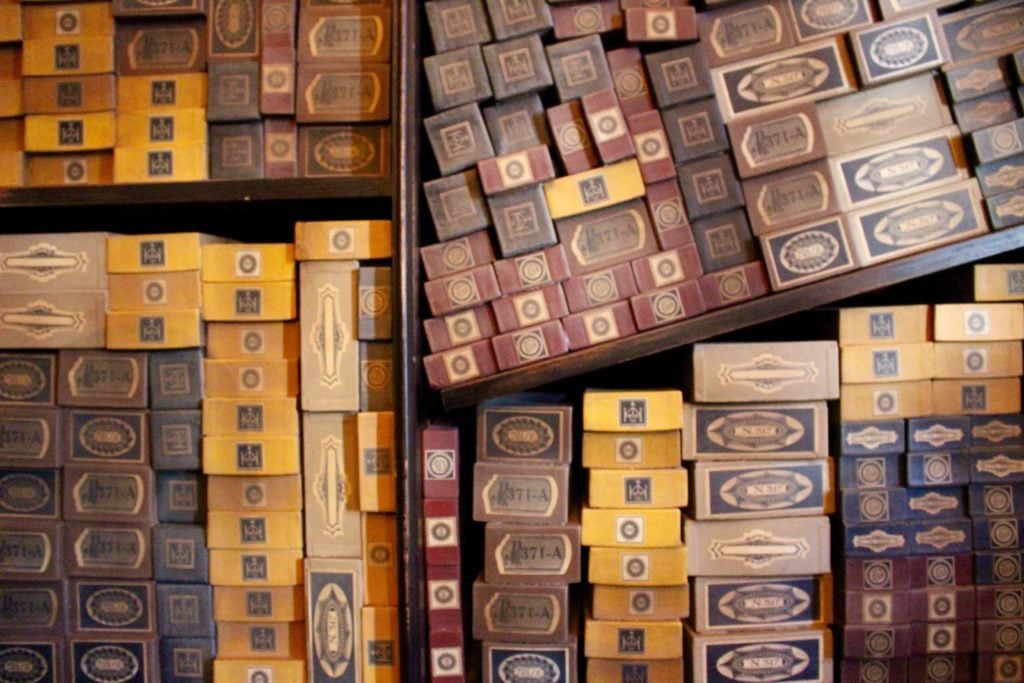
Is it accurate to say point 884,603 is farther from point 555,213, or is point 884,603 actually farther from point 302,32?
point 302,32

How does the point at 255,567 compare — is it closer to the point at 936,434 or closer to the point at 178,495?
the point at 178,495

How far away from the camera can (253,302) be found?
1.02m

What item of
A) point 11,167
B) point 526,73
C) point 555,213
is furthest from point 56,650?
point 526,73

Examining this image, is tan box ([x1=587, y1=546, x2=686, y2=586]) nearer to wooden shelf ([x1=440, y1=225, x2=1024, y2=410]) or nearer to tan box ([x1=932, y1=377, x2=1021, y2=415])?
wooden shelf ([x1=440, y1=225, x2=1024, y2=410])

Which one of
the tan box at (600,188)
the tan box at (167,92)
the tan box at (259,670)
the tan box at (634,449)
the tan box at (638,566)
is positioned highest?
the tan box at (167,92)

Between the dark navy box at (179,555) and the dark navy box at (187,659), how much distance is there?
0.30ft

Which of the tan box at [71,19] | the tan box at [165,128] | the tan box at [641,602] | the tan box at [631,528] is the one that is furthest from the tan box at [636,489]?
the tan box at [71,19]

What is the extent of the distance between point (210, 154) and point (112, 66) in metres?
0.19

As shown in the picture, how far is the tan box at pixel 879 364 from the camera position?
3.30 feet

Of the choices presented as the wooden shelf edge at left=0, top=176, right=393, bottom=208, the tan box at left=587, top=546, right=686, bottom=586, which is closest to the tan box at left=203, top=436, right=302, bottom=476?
the wooden shelf edge at left=0, top=176, right=393, bottom=208

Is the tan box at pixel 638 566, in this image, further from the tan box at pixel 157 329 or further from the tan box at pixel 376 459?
the tan box at pixel 157 329

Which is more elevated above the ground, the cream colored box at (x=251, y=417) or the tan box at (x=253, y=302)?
the tan box at (x=253, y=302)

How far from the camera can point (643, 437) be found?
1.02 m

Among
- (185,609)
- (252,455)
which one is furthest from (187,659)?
(252,455)
